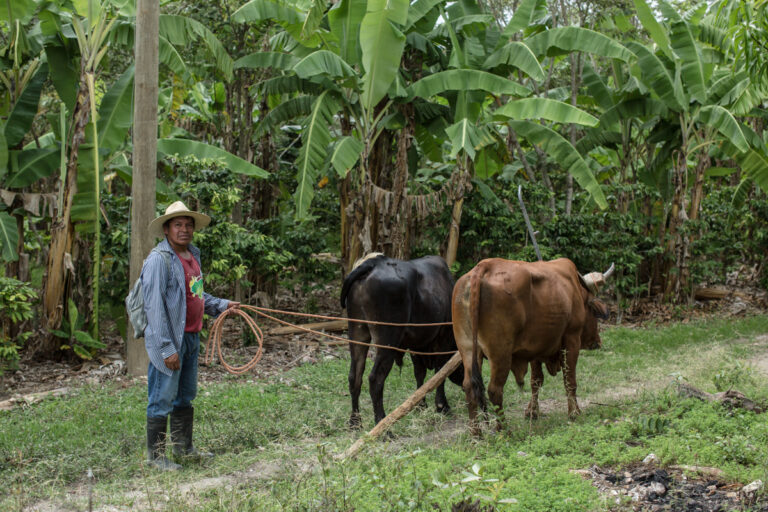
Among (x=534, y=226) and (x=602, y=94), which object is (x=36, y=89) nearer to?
(x=534, y=226)

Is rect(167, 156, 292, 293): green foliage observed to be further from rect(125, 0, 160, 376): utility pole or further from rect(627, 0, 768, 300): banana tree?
rect(627, 0, 768, 300): banana tree

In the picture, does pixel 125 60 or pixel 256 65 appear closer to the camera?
pixel 256 65

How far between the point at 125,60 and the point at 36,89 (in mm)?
3853

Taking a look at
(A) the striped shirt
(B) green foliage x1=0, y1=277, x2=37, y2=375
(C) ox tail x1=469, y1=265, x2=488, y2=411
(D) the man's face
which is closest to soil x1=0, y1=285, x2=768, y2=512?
(B) green foliage x1=0, y1=277, x2=37, y2=375

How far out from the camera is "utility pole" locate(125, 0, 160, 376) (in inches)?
345

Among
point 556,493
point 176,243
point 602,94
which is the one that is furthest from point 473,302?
point 602,94

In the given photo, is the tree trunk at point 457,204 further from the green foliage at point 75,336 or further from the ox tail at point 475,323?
the ox tail at point 475,323

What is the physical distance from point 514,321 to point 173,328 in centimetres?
288

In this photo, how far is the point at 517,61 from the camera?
12070 millimetres

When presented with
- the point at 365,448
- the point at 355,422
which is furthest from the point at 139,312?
the point at 355,422

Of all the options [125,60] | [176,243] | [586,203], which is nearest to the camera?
[176,243]

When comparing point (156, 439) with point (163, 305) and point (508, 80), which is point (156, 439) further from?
point (508, 80)

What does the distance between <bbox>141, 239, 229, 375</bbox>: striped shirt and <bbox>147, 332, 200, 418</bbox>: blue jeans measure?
0.44 feet

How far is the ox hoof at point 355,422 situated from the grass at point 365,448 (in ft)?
0.41
